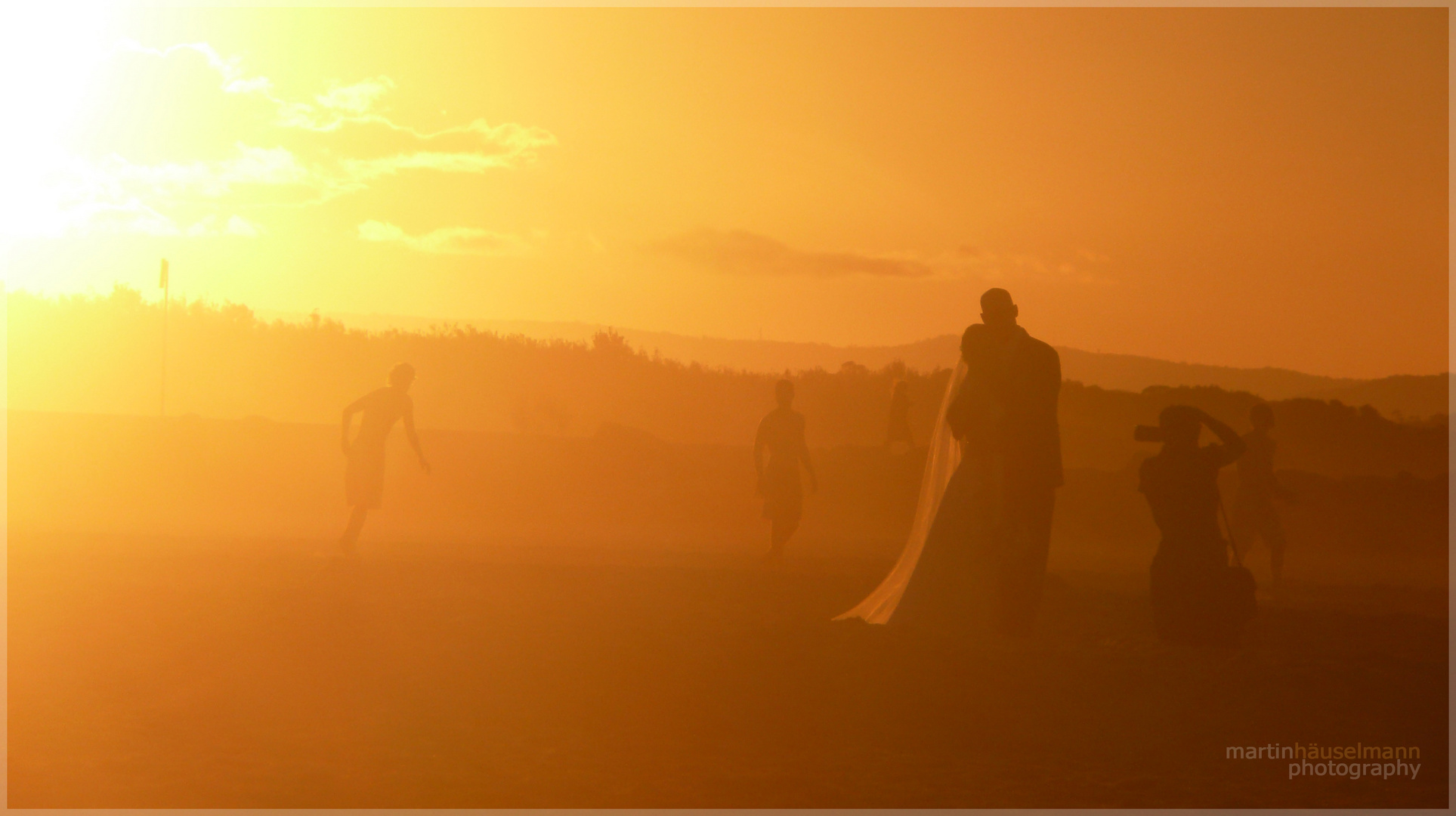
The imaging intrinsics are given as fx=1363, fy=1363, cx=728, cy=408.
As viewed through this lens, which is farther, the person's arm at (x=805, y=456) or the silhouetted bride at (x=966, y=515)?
the person's arm at (x=805, y=456)

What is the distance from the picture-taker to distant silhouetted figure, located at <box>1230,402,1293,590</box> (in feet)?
47.5

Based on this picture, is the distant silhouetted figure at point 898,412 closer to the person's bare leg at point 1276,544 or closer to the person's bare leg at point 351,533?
the person's bare leg at point 1276,544

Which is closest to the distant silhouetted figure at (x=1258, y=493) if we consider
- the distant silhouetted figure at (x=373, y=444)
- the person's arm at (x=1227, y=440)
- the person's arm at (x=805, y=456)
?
the person's arm at (x=805, y=456)

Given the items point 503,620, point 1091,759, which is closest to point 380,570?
point 503,620

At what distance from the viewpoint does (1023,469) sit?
30.3ft

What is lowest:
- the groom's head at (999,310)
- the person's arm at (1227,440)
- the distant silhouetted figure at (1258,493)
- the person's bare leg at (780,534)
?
the person's bare leg at (780,534)

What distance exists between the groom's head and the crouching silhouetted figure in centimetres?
115

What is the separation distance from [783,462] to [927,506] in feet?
17.2

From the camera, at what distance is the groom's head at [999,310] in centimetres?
942

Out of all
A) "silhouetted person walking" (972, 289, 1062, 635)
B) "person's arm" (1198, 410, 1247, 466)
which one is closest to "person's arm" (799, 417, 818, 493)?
"silhouetted person walking" (972, 289, 1062, 635)

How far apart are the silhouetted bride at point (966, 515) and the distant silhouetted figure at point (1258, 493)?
6034 mm

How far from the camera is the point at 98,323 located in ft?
173

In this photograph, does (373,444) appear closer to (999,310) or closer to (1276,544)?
(999,310)

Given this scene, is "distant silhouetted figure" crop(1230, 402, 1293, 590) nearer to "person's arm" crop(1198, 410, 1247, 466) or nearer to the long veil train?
the long veil train
